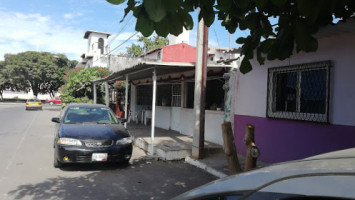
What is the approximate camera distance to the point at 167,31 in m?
2.12

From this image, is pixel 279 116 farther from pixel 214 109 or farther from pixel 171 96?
pixel 171 96

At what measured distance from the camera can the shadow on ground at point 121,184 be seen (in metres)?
5.19

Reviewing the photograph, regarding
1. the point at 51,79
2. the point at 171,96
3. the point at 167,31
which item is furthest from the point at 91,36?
the point at 167,31

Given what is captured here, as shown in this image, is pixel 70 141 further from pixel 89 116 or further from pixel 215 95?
pixel 215 95

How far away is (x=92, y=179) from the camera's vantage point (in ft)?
20.2

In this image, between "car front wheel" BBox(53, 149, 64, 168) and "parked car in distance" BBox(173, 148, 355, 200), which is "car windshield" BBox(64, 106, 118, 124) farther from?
"parked car in distance" BBox(173, 148, 355, 200)

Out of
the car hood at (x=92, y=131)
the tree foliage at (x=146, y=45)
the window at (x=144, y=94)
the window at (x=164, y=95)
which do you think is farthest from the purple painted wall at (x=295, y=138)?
the tree foliage at (x=146, y=45)

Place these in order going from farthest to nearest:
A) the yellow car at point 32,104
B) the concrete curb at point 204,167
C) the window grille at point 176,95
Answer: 1. the yellow car at point 32,104
2. the window grille at point 176,95
3. the concrete curb at point 204,167

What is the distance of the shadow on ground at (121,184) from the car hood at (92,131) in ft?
2.67

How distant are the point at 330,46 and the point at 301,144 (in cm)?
202

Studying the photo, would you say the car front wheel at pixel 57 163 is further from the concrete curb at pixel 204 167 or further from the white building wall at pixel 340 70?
the white building wall at pixel 340 70

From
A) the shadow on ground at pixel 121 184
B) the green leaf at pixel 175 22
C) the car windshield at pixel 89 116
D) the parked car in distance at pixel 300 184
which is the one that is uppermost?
the green leaf at pixel 175 22

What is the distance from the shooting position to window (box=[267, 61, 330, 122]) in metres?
5.77

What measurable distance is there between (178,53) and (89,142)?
13.2 m
